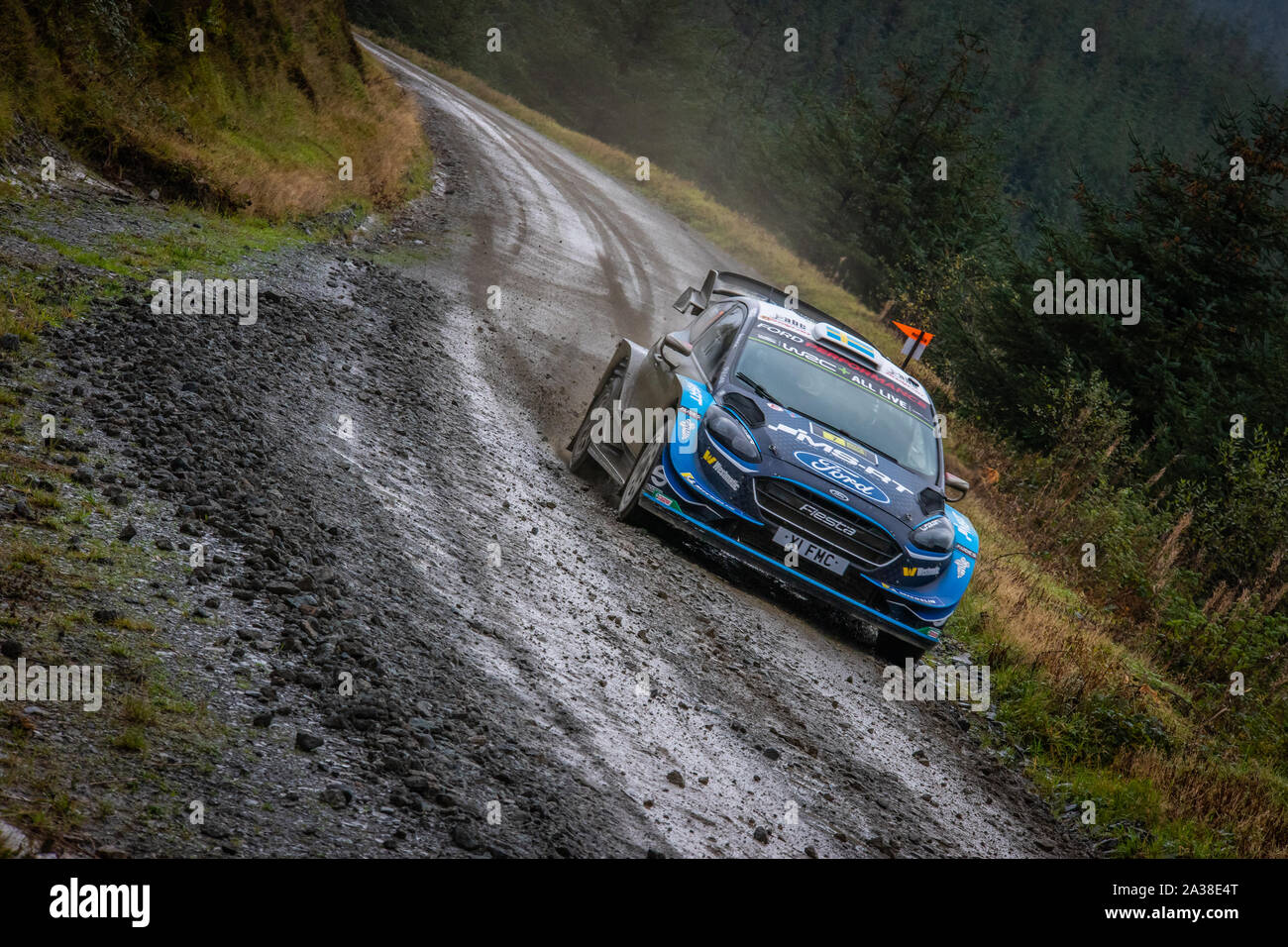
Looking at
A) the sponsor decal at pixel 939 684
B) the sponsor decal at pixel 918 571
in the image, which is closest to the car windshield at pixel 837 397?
the sponsor decal at pixel 918 571

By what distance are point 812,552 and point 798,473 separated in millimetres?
578

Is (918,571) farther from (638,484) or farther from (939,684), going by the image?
(638,484)

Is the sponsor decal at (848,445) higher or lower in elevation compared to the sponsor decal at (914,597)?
higher

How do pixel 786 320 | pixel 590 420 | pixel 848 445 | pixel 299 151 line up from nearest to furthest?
1. pixel 848 445
2. pixel 590 420
3. pixel 786 320
4. pixel 299 151

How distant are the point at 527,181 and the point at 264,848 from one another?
2061 cm

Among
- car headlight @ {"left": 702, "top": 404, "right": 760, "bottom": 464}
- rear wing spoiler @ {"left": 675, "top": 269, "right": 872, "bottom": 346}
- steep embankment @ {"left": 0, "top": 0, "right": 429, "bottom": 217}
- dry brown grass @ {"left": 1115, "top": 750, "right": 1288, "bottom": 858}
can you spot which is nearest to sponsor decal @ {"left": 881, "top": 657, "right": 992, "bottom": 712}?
dry brown grass @ {"left": 1115, "top": 750, "right": 1288, "bottom": 858}

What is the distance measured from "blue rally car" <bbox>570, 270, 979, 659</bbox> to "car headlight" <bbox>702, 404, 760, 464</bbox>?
0.04 feet

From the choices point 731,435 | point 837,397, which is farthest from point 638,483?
point 837,397

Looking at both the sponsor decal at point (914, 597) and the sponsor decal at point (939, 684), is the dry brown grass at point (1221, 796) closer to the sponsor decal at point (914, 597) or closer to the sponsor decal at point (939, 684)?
the sponsor decal at point (939, 684)

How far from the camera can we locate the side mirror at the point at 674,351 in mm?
8551

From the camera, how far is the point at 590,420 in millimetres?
8953

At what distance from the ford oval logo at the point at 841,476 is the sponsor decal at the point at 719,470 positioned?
534 millimetres

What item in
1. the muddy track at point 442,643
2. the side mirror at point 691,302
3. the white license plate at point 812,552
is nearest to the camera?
the muddy track at point 442,643
